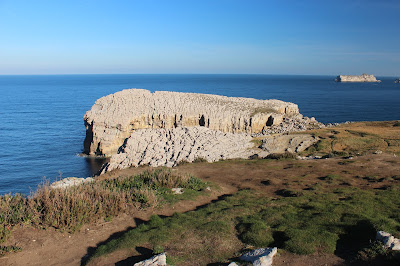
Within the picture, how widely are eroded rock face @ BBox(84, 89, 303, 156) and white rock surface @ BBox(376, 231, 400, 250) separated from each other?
117 feet

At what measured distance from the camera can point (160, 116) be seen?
43844 mm

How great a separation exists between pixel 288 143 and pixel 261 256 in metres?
24.7

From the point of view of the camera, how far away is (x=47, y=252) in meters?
9.65

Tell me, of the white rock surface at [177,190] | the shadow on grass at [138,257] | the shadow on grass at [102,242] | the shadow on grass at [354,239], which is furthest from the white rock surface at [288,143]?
the shadow on grass at [138,257]

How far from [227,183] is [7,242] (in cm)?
1166

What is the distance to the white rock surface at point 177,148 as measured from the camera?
91.4 ft

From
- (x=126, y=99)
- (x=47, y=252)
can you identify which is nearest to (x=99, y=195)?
(x=47, y=252)

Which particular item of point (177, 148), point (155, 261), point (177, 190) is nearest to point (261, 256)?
point (155, 261)

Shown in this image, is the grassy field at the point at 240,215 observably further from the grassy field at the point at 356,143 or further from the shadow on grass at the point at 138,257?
the grassy field at the point at 356,143

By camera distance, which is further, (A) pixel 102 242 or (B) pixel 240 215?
(B) pixel 240 215

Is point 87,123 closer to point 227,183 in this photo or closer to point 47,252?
point 227,183

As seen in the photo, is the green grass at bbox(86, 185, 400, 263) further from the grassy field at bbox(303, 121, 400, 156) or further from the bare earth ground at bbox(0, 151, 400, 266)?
the grassy field at bbox(303, 121, 400, 156)

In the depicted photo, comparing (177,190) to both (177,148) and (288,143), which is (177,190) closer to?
(177,148)

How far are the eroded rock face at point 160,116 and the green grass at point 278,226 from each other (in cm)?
3084
